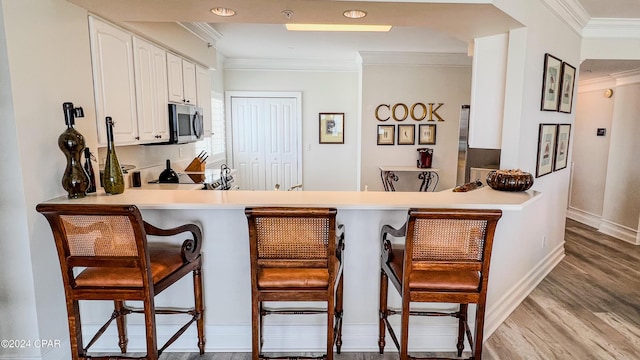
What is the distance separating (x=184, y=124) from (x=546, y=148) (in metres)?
3.35

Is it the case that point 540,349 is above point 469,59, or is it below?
below

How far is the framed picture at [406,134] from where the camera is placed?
5.62m

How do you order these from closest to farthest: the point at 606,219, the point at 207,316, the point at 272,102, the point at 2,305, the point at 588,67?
the point at 2,305
the point at 207,316
the point at 588,67
the point at 606,219
the point at 272,102

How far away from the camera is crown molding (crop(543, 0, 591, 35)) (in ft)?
9.16

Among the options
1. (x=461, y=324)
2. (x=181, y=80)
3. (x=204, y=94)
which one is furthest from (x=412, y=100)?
(x=461, y=324)

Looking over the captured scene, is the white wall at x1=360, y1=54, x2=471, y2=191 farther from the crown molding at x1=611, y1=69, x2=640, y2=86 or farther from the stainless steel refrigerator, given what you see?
the crown molding at x1=611, y1=69, x2=640, y2=86

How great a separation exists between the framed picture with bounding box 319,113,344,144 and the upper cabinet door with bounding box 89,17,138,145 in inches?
153

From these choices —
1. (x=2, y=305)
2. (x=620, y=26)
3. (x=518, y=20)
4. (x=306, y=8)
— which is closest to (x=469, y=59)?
(x=620, y=26)

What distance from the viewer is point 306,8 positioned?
2098mm

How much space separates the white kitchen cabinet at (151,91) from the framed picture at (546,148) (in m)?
3.21

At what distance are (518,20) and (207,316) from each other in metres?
2.73

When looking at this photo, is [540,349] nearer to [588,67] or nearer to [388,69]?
[588,67]

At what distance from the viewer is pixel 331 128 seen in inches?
253

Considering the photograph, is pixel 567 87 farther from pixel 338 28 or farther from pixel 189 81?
pixel 189 81
